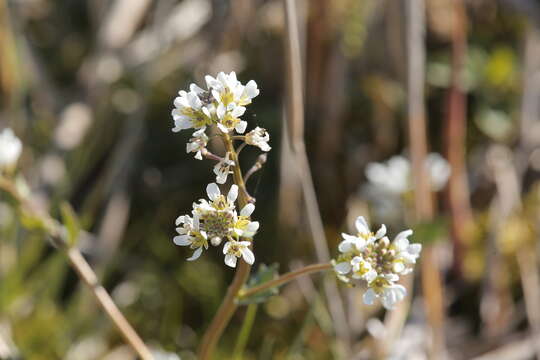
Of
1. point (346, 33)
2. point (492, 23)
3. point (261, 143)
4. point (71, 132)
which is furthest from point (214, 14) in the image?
point (261, 143)

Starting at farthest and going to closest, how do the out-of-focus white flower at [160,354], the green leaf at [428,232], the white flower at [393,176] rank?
the white flower at [393,176] < the out-of-focus white flower at [160,354] < the green leaf at [428,232]

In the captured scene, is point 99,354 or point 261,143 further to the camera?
point 99,354

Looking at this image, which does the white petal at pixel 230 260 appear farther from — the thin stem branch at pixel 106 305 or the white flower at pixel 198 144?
the thin stem branch at pixel 106 305

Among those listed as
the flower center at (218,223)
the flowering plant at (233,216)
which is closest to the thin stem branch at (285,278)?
the flowering plant at (233,216)

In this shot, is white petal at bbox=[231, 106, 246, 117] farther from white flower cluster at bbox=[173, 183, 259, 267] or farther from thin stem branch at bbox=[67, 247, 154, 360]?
thin stem branch at bbox=[67, 247, 154, 360]

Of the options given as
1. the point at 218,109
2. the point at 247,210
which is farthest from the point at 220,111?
the point at 247,210

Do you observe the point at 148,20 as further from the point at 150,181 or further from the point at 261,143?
the point at 261,143
